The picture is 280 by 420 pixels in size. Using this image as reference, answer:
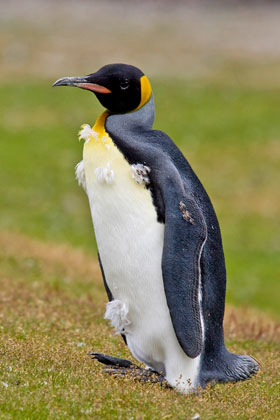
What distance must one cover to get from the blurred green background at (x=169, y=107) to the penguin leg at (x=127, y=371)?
12580 mm

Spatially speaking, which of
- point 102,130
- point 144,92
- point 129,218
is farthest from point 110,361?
point 144,92

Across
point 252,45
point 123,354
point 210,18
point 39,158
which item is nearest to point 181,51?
point 252,45

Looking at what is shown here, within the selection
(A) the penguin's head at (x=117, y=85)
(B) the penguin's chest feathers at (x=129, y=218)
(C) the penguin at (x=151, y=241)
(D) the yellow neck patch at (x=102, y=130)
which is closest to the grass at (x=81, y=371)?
(C) the penguin at (x=151, y=241)

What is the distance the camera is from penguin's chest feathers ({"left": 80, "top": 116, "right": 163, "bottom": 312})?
7.88 metres

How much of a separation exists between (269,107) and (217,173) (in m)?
8.05

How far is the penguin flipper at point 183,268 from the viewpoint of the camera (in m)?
7.68

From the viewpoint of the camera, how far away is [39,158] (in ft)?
111

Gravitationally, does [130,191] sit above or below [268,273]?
above

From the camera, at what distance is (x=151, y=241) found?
7891 mm

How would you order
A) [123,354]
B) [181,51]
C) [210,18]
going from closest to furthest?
[123,354] → [181,51] → [210,18]

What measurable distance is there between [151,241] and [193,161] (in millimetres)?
25620

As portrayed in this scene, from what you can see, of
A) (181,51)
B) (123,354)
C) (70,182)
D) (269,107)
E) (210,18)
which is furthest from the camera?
(210,18)

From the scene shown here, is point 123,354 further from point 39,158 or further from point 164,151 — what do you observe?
point 39,158

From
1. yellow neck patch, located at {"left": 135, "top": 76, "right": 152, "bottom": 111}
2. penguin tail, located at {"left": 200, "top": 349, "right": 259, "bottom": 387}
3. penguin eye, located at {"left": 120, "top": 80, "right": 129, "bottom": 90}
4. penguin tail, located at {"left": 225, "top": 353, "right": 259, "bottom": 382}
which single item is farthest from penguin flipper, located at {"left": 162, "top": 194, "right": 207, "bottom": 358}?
penguin eye, located at {"left": 120, "top": 80, "right": 129, "bottom": 90}
